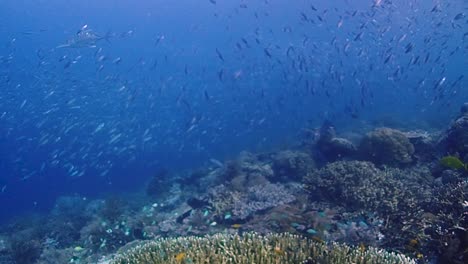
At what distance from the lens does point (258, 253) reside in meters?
6.01

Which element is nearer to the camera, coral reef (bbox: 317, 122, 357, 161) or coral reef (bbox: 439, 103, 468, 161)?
coral reef (bbox: 439, 103, 468, 161)

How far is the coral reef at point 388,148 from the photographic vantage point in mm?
14695

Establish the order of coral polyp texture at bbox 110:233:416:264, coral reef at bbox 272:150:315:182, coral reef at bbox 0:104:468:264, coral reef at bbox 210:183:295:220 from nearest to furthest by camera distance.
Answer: coral polyp texture at bbox 110:233:416:264
coral reef at bbox 0:104:468:264
coral reef at bbox 210:183:295:220
coral reef at bbox 272:150:315:182

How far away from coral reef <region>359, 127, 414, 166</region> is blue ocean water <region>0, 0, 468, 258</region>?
464cm

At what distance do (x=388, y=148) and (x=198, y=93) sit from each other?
7159cm

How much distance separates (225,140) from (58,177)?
2157 cm

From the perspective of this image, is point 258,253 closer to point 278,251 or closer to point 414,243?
point 278,251

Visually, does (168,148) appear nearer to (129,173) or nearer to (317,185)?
(129,173)

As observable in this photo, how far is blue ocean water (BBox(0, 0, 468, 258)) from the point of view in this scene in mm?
24312

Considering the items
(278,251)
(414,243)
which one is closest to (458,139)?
(414,243)

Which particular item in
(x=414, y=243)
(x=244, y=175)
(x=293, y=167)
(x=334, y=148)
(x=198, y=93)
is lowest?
(x=414, y=243)

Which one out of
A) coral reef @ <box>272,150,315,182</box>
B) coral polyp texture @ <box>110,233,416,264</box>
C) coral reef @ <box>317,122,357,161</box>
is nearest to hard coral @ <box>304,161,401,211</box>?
coral polyp texture @ <box>110,233,416,264</box>

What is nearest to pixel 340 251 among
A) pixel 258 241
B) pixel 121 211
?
pixel 258 241

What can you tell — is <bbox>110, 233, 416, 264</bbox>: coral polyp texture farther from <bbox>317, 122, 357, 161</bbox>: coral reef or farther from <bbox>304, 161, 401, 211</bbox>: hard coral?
<bbox>317, 122, 357, 161</bbox>: coral reef
